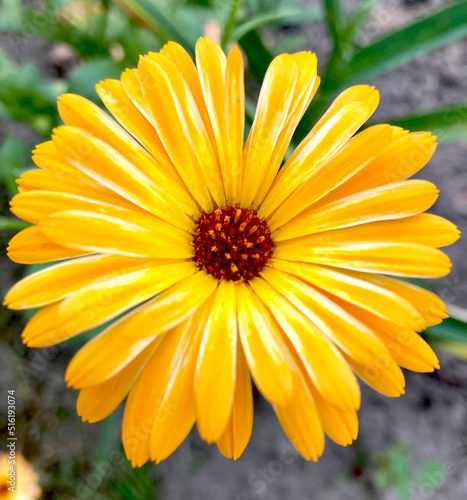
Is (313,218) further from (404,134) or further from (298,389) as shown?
(298,389)

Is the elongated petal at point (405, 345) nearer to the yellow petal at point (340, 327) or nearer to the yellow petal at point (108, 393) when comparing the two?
the yellow petal at point (340, 327)

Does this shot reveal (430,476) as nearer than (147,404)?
No

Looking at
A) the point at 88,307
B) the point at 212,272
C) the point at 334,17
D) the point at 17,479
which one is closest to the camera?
the point at 88,307

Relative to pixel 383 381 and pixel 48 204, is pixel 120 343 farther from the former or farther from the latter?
pixel 383 381

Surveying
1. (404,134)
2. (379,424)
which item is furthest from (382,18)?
(379,424)

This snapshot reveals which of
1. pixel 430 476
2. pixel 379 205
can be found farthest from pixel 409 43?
pixel 430 476

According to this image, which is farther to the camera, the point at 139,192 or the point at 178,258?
the point at 178,258

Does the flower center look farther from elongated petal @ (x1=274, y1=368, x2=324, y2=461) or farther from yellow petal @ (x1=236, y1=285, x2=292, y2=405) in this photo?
elongated petal @ (x1=274, y1=368, x2=324, y2=461)
